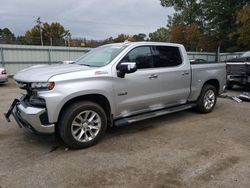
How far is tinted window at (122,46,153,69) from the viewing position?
5242mm

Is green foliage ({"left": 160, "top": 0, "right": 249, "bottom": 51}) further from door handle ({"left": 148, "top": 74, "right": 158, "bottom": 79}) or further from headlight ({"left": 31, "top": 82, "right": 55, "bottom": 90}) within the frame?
headlight ({"left": 31, "top": 82, "right": 55, "bottom": 90})

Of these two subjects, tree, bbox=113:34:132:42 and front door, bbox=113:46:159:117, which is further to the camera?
tree, bbox=113:34:132:42

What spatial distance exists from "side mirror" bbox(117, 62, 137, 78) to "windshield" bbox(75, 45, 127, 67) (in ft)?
1.08

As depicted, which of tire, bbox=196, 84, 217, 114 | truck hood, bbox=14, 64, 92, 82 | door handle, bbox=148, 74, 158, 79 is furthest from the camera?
tire, bbox=196, 84, 217, 114

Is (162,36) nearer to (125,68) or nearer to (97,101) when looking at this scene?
(125,68)

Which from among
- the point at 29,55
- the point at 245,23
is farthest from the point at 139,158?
the point at 245,23

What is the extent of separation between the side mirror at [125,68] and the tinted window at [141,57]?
305mm

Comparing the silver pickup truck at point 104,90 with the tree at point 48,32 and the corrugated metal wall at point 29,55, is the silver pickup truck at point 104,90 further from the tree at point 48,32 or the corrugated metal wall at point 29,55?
the tree at point 48,32

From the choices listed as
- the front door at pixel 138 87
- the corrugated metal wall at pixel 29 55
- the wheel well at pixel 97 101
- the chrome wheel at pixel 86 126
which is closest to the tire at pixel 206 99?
the front door at pixel 138 87

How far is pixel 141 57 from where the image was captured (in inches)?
214

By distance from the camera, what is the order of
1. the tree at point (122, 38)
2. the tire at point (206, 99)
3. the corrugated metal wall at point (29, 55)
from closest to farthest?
the tire at point (206, 99), the corrugated metal wall at point (29, 55), the tree at point (122, 38)

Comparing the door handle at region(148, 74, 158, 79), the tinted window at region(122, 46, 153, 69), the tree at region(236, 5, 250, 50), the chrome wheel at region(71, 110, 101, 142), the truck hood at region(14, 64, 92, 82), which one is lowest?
the chrome wheel at region(71, 110, 101, 142)

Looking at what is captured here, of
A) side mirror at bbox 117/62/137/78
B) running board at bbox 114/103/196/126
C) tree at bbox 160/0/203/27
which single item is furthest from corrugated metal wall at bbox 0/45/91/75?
tree at bbox 160/0/203/27

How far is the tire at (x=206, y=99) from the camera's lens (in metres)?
6.82
